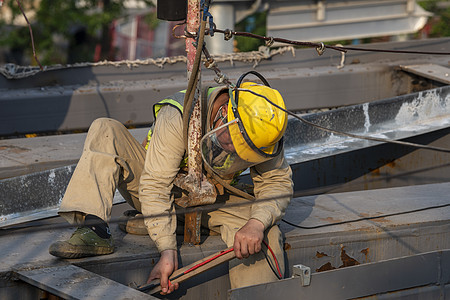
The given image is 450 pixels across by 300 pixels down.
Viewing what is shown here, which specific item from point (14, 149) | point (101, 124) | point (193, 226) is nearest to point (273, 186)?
point (193, 226)

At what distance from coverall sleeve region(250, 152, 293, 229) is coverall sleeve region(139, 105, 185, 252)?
0.52 meters

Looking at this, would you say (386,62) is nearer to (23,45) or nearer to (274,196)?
(274,196)

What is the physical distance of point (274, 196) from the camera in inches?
160

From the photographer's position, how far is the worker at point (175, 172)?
12.2ft

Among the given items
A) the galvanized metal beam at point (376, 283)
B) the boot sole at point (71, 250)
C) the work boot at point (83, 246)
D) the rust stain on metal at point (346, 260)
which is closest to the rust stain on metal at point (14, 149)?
the work boot at point (83, 246)

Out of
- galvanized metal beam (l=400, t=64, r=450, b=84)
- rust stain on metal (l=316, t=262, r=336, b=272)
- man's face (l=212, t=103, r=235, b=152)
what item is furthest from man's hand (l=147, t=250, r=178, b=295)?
galvanized metal beam (l=400, t=64, r=450, b=84)

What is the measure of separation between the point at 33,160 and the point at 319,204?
84.6 inches

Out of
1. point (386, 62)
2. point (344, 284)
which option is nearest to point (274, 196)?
point (344, 284)

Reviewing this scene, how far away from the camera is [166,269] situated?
12.2 feet

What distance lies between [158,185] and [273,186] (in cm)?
74

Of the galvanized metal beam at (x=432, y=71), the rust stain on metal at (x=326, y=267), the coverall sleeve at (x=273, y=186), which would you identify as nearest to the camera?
the coverall sleeve at (x=273, y=186)

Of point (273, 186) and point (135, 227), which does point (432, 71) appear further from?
point (135, 227)

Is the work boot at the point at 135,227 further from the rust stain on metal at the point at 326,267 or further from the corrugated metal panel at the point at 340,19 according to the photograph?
the corrugated metal panel at the point at 340,19

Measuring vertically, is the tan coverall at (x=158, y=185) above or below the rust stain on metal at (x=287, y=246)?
above
